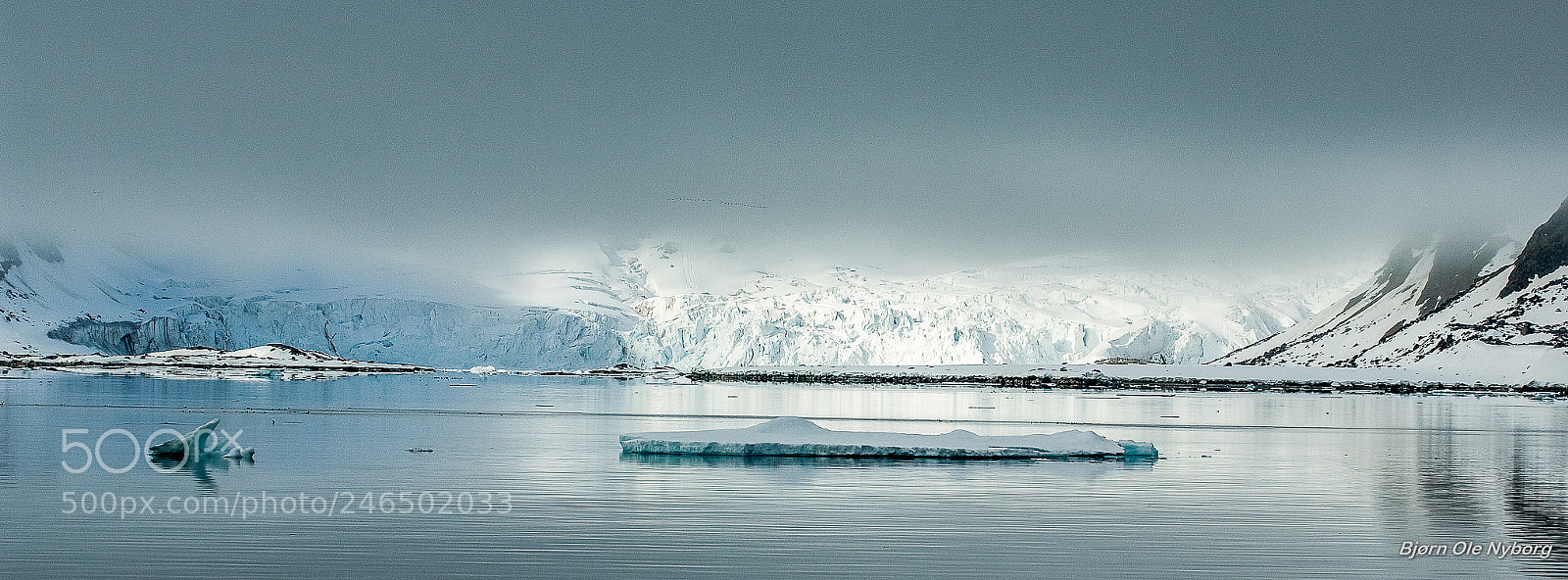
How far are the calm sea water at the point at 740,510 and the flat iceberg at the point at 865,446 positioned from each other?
1.07ft

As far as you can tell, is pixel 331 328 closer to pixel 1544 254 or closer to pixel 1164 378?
pixel 1164 378

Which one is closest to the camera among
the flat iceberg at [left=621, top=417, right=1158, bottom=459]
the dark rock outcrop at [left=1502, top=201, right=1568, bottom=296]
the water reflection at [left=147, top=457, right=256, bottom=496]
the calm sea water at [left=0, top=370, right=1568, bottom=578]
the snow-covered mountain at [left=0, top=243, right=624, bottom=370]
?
the calm sea water at [left=0, top=370, right=1568, bottom=578]

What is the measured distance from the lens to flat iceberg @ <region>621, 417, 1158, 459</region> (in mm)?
22516

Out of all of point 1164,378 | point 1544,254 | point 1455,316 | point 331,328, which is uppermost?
point 1544,254

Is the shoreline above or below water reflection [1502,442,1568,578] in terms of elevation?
below

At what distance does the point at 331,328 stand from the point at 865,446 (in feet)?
392

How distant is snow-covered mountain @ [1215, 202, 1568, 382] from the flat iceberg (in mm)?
78493

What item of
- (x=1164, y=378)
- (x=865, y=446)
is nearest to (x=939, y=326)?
(x=1164, y=378)

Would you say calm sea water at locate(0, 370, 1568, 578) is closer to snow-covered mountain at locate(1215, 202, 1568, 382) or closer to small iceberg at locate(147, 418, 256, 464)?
small iceberg at locate(147, 418, 256, 464)

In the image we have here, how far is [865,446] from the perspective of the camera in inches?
898

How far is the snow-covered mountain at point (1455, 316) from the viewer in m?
98.2

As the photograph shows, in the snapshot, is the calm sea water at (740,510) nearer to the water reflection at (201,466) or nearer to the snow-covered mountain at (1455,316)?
the water reflection at (201,466)

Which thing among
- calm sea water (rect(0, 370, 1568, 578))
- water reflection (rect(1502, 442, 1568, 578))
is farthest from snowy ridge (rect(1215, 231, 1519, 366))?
calm sea water (rect(0, 370, 1568, 578))

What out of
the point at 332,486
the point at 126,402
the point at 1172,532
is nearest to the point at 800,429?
the point at 332,486
